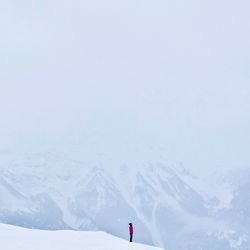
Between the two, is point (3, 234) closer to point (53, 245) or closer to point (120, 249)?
point (53, 245)

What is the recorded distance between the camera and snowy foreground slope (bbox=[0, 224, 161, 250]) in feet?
217

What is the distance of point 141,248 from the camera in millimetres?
66500

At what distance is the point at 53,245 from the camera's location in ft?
220

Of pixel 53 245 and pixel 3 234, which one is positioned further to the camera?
pixel 3 234

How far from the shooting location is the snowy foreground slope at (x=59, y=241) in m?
66.1

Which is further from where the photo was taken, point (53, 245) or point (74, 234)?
point (74, 234)

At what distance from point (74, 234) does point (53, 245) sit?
7883mm

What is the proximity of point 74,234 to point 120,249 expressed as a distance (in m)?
10.5

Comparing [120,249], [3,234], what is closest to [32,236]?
[3,234]

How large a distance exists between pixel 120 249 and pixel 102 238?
7371 mm

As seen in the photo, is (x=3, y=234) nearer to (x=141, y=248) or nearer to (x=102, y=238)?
(x=102, y=238)

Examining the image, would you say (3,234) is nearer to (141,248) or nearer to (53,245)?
(53,245)

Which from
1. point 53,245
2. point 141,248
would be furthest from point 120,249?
point 53,245

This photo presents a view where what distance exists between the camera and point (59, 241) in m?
69.7
